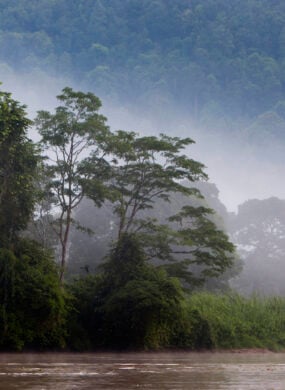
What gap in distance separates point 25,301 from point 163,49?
148916 millimetres

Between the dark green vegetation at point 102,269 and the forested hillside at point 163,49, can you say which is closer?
the dark green vegetation at point 102,269

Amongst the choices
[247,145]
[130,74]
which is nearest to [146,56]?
[130,74]

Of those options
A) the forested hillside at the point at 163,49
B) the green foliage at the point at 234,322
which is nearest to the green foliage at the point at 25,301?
the green foliage at the point at 234,322

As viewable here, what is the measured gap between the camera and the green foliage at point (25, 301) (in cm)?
1881

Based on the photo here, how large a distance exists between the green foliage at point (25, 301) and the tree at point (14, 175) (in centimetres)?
80

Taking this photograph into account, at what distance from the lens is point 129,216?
5547 cm

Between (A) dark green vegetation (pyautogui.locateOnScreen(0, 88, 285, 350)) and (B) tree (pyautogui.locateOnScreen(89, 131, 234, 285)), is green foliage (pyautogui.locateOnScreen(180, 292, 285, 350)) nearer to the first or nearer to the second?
(A) dark green vegetation (pyautogui.locateOnScreen(0, 88, 285, 350))

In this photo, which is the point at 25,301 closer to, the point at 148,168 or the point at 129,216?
the point at 148,168

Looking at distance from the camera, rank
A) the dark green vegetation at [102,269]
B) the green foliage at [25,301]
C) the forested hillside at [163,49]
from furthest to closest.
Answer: the forested hillside at [163,49] < the dark green vegetation at [102,269] < the green foliage at [25,301]

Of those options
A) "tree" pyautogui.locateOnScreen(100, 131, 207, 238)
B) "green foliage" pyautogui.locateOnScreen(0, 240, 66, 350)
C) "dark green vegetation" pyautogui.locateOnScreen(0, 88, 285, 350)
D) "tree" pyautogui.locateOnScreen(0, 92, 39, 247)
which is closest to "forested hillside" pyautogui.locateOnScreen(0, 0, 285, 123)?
"tree" pyautogui.locateOnScreen(100, 131, 207, 238)

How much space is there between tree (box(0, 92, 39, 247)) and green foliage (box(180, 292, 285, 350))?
8.18 m

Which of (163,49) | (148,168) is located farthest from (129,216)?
(163,49)

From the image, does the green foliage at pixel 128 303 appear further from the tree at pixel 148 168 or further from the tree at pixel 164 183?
the tree at pixel 148 168

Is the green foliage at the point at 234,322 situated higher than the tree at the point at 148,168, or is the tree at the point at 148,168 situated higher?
the tree at the point at 148,168
